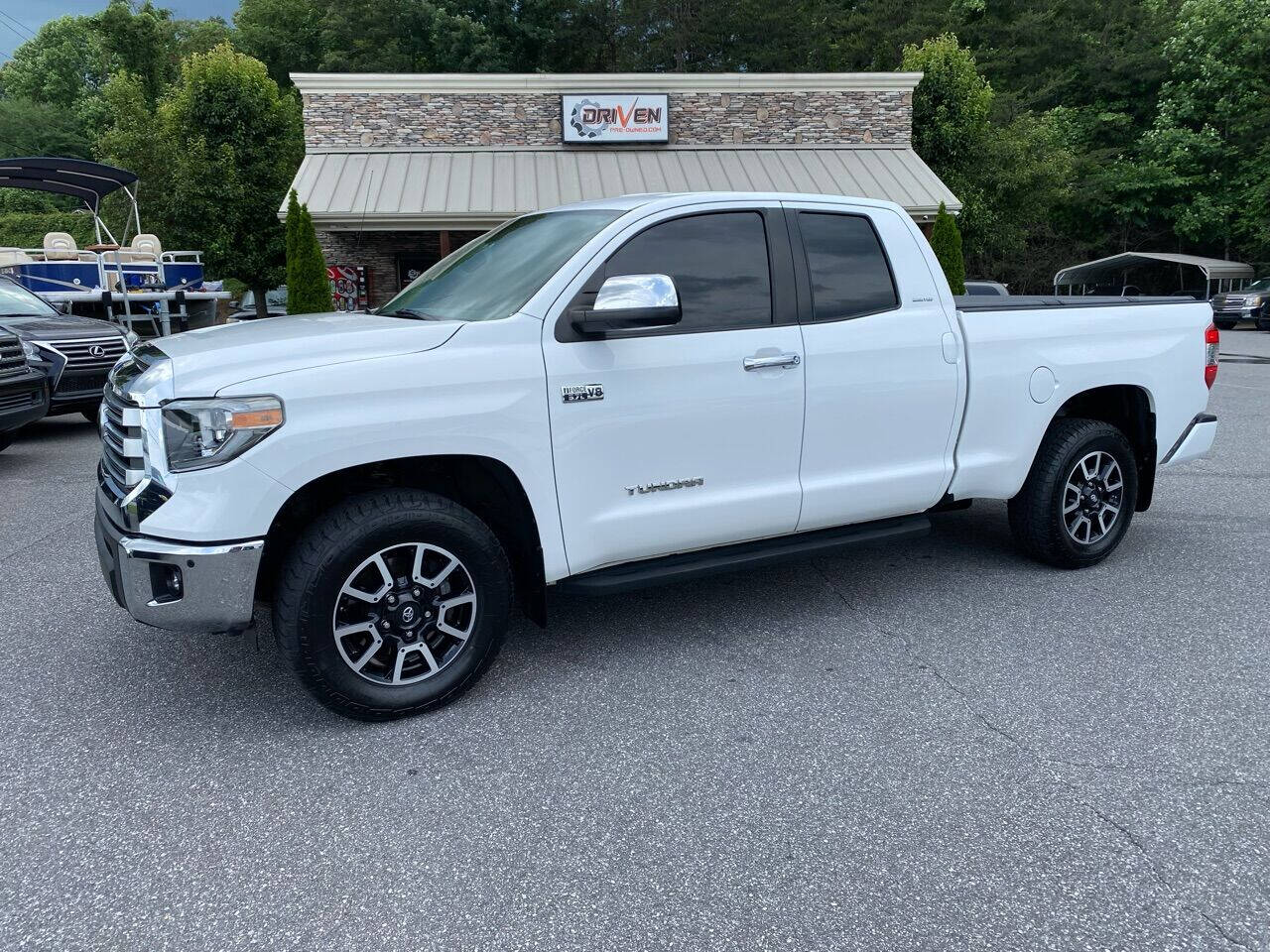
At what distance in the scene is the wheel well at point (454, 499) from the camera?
349 centimetres

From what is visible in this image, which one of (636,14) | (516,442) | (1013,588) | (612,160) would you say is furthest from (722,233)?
(636,14)

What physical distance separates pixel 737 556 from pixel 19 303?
32.5ft

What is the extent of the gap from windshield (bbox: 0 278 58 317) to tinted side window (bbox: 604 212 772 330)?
357 inches

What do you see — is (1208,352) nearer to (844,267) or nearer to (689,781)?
(844,267)

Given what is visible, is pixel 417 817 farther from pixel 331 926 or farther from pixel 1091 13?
pixel 1091 13

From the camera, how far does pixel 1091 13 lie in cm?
3762

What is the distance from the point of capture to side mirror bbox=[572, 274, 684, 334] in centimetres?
342

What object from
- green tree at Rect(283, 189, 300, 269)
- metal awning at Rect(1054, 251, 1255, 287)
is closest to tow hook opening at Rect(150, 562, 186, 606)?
green tree at Rect(283, 189, 300, 269)

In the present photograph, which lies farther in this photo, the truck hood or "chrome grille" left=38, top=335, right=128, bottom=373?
"chrome grille" left=38, top=335, right=128, bottom=373

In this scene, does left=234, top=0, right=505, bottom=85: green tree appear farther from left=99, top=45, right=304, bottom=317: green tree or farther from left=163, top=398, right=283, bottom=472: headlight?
left=163, top=398, right=283, bottom=472: headlight

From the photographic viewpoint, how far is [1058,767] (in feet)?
10.2

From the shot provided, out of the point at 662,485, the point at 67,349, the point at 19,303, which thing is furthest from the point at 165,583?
the point at 19,303

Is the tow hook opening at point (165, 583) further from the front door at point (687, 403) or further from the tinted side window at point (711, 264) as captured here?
the tinted side window at point (711, 264)

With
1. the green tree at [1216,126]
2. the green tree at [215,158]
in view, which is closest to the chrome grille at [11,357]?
the green tree at [215,158]
